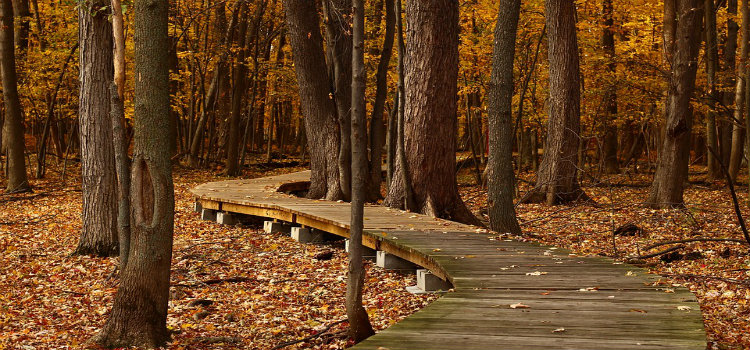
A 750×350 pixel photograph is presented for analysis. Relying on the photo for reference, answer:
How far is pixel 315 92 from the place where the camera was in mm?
13727

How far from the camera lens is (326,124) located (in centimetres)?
1384

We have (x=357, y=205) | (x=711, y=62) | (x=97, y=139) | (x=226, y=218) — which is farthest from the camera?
(x=711, y=62)

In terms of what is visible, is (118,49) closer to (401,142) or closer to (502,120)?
(502,120)

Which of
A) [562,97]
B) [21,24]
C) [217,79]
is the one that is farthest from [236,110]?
[562,97]

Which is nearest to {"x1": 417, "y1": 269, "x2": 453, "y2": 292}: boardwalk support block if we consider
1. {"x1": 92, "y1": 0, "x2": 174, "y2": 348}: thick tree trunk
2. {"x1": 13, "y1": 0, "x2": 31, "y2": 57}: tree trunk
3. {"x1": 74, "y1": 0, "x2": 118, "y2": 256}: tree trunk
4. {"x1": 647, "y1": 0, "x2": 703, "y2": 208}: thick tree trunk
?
{"x1": 92, "y1": 0, "x2": 174, "y2": 348}: thick tree trunk

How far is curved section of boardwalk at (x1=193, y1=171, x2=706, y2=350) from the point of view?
4.06 metres

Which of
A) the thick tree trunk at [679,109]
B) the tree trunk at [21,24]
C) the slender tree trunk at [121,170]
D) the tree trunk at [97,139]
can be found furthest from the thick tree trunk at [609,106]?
the tree trunk at [21,24]

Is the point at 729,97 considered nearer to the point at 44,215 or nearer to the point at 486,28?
the point at 486,28

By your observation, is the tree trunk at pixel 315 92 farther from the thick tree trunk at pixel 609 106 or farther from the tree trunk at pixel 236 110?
the thick tree trunk at pixel 609 106

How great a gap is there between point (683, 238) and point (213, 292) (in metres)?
7.02

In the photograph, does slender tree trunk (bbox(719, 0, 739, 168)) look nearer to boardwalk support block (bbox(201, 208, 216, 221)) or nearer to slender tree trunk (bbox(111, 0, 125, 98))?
boardwalk support block (bbox(201, 208, 216, 221))

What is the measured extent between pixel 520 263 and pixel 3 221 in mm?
11111

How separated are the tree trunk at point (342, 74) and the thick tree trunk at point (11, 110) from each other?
346 inches

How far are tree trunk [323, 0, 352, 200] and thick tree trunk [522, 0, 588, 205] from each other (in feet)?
14.6
